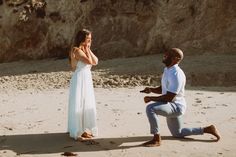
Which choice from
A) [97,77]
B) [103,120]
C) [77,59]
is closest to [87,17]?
[97,77]

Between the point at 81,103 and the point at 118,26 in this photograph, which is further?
the point at 118,26

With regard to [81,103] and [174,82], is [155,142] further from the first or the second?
[81,103]

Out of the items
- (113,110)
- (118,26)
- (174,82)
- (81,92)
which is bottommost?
(113,110)

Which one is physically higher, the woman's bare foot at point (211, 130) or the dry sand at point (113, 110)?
the woman's bare foot at point (211, 130)

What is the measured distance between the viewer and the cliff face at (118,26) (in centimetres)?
1827

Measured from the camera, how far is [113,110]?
10164mm

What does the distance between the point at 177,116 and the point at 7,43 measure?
14.9m

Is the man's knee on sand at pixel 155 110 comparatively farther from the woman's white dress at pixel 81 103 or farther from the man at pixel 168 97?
the woman's white dress at pixel 81 103

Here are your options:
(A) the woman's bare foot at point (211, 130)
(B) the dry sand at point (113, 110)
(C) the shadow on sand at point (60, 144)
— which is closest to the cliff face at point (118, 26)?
(B) the dry sand at point (113, 110)

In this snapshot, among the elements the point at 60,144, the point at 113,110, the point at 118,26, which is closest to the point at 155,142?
the point at 60,144

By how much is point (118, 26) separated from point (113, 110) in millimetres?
9973

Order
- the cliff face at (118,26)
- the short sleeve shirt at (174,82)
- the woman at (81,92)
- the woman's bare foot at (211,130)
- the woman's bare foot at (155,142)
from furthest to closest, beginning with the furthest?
the cliff face at (118,26), the woman at (81,92), the woman's bare foot at (211,130), the woman's bare foot at (155,142), the short sleeve shirt at (174,82)

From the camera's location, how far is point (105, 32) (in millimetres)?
19969

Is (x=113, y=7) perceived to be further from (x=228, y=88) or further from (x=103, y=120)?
(x=103, y=120)
